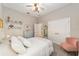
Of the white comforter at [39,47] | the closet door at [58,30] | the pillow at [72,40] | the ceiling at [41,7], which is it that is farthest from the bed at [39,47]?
the ceiling at [41,7]

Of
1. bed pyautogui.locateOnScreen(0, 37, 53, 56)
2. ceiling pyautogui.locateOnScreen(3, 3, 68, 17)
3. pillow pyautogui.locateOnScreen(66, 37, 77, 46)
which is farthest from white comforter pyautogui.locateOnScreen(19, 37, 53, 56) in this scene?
ceiling pyautogui.locateOnScreen(3, 3, 68, 17)

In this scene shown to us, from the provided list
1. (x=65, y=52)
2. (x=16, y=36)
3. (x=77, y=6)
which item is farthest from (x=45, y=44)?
(x=77, y=6)

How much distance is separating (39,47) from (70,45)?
1.42 feet

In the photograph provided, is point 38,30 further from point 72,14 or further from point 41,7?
point 72,14

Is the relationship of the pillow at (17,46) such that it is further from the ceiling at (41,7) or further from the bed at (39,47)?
the ceiling at (41,7)

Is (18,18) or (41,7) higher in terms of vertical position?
(41,7)

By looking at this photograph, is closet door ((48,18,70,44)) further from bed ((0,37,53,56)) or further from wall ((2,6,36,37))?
wall ((2,6,36,37))

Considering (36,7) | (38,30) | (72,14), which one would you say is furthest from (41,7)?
(72,14)

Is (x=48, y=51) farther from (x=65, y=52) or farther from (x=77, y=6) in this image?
(x=77, y=6)

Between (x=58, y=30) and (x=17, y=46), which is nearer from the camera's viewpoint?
(x=17, y=46)

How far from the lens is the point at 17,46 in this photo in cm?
142

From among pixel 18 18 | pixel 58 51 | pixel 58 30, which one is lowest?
pixel 58 51

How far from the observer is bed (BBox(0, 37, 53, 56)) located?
1.48 meters

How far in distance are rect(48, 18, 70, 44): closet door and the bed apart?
4.0 inches
